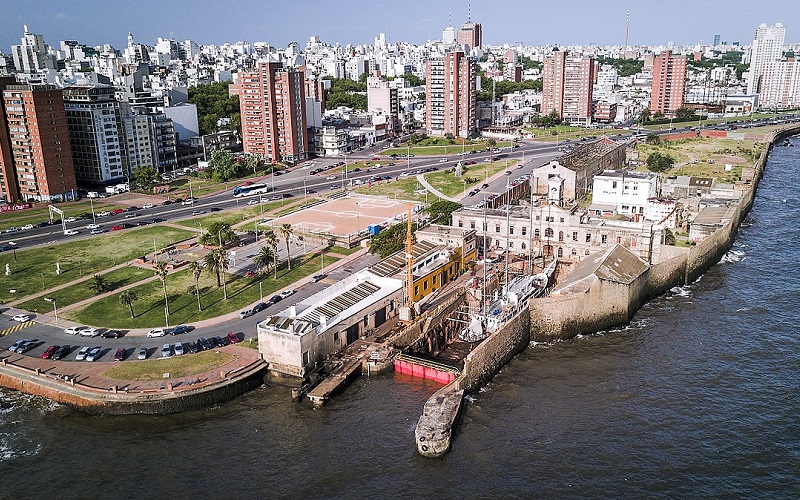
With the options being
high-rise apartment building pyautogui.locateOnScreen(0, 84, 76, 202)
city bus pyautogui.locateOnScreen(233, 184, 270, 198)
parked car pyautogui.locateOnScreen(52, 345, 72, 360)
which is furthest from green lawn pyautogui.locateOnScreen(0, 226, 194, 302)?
high-rise apartment building pyautogui.locateOnScreen(0, 84, 76, 202)

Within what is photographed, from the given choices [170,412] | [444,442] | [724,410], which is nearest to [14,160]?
[170,412]

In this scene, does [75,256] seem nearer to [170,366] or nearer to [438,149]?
[170,366]

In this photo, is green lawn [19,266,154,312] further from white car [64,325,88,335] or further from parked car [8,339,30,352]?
parked car [8,339,30,352]

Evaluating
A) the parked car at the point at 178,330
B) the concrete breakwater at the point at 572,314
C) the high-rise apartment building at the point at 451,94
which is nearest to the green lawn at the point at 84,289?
the parked car at the point at 178,330

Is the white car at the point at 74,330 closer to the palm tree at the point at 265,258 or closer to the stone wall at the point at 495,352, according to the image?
the palm tree at the point at 265,258

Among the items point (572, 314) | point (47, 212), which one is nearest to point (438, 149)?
point (47, 212)

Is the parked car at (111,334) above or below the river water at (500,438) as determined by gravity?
above
